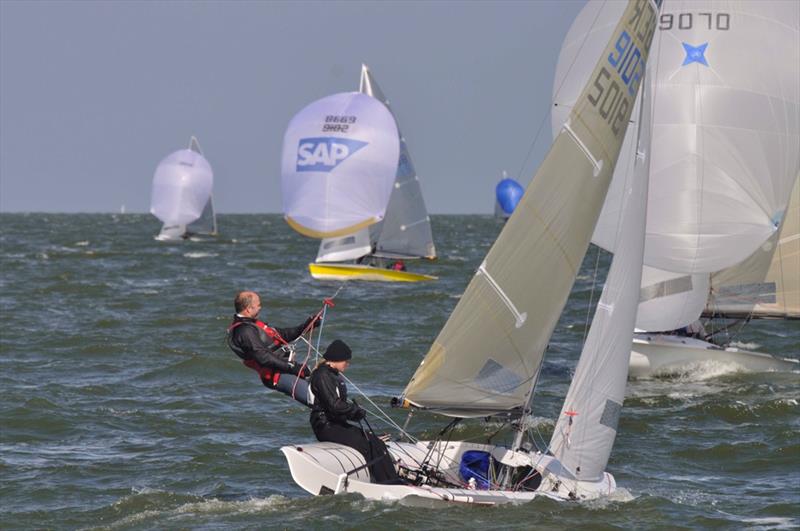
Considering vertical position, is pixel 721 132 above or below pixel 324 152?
below

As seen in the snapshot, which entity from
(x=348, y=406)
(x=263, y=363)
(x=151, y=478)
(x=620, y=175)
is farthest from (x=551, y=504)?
(x=620, y=175)

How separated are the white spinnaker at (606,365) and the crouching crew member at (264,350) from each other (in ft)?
8.94

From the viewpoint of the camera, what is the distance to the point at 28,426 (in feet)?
61.4

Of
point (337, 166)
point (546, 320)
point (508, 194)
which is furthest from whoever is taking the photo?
point (508, 194)

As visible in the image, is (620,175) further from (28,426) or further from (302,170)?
(302,170)

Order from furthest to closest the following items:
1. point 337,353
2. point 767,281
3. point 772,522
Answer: point 767,281 → point 772,522 → point 337,353

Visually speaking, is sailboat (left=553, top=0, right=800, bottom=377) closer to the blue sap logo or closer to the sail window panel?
the sail window panel

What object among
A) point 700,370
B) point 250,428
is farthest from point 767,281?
point 250,428

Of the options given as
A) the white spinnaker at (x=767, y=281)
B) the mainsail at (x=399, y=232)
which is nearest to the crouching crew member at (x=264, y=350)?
the white spinnaker at (x=767, y=281)

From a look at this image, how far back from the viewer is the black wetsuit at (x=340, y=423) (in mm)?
12617

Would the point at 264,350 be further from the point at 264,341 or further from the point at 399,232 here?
the point at 399,232

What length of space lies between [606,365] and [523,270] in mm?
1368

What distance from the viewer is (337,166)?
1703 inches

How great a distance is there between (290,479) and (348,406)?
312 cm
